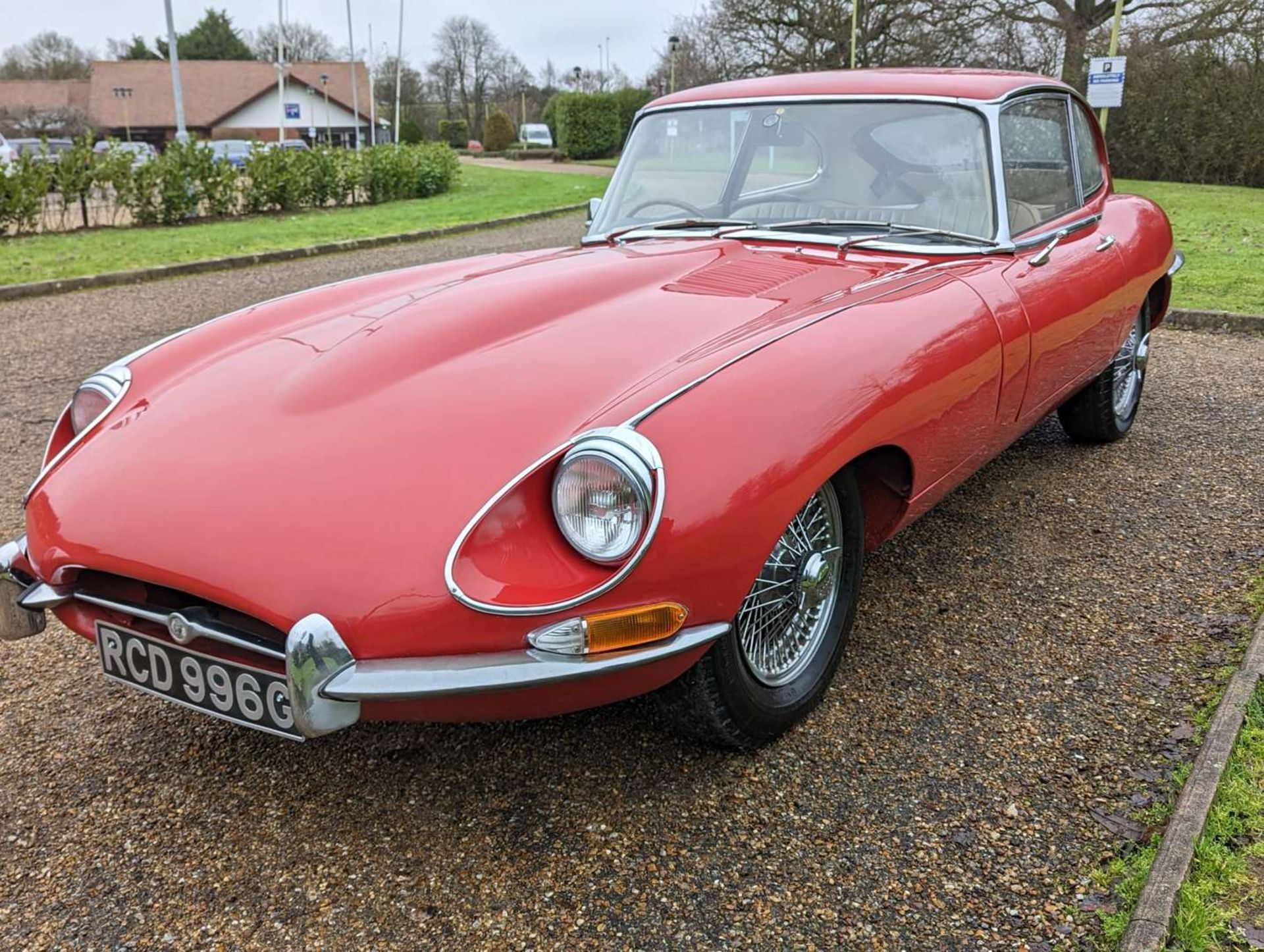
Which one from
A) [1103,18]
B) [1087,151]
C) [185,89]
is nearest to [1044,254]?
[1087,151]

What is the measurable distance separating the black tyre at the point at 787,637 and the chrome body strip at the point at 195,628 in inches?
32.0

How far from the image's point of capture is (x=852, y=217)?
323 centimetres

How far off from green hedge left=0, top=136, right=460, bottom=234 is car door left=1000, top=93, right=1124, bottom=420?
1133 centimetres

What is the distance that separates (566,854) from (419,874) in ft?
0.96

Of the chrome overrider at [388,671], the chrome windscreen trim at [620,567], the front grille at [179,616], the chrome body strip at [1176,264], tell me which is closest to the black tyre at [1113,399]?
the chrome body strip at [1176,264]

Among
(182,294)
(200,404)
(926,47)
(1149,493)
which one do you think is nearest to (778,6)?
(926,47)

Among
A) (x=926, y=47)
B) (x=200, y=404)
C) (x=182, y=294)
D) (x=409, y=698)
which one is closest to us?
(x=409, y=698)

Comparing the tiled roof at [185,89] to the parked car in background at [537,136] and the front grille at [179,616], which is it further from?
the front grille at [179,616]

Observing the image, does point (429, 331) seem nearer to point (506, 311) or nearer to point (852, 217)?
point (506, 311)

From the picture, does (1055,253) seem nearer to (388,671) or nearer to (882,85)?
(882,85)

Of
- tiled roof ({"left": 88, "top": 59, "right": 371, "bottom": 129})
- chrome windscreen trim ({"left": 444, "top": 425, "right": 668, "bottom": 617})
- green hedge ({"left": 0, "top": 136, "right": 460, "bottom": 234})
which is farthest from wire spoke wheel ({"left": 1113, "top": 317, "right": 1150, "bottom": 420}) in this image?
tiled roof ({"left": 88, "top": 59, "right": 371, "bottom": 129})

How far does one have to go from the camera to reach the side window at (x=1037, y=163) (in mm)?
3287

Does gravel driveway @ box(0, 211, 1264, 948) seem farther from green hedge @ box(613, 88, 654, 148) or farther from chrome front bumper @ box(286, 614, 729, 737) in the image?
green hedge @ box(613, 88, 654, 148)

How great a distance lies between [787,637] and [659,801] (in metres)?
0.49
